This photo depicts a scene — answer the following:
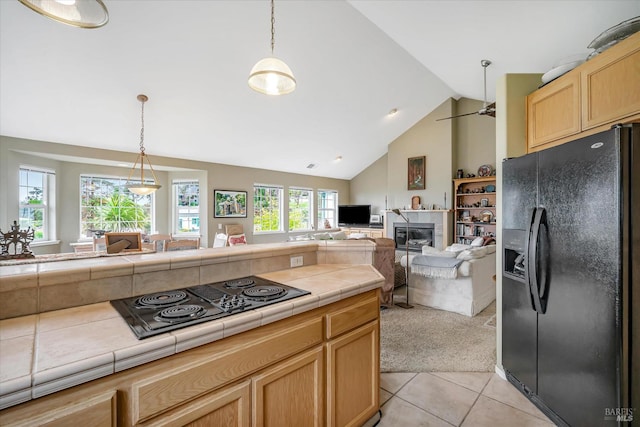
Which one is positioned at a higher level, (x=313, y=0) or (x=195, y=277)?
(x=313, y=0)

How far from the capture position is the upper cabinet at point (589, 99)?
157 centimetres

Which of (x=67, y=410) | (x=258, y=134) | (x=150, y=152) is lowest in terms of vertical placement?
(x=67, y=410)

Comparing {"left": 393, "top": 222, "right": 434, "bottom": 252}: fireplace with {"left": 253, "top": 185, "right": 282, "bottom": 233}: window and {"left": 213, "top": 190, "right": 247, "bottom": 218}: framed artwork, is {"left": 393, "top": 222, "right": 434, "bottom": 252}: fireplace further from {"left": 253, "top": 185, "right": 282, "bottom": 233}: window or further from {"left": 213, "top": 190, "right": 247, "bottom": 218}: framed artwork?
{"left": 213, "top": 190, "right": 247, "bottom": 218}: framed artwork

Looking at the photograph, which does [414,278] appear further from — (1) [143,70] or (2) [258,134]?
(1) [143,70]

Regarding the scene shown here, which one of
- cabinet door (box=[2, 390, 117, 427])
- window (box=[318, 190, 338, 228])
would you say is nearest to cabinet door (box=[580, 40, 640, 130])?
cabinet door (box=[2, 390, 117, 427])

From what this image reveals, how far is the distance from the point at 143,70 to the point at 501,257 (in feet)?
15.2

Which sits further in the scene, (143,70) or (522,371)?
(143,70)

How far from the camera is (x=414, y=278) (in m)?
4.11

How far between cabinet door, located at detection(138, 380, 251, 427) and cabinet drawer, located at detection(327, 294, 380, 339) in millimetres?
499

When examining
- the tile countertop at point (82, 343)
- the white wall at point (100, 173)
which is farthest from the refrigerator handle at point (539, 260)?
the white wall at point (100, 173)

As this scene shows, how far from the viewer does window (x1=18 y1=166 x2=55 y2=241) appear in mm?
4695

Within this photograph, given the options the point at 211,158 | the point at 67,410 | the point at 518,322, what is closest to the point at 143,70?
the point at 211,158

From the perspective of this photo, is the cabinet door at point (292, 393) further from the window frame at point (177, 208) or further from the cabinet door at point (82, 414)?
the window frame at point (177, 208)

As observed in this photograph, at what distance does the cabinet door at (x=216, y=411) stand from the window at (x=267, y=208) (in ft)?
21.2
